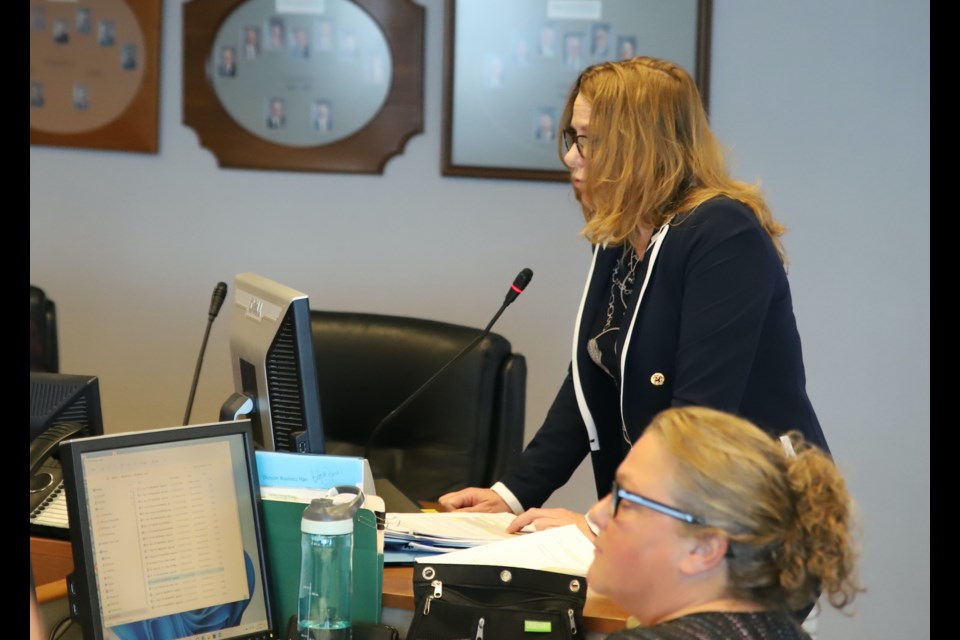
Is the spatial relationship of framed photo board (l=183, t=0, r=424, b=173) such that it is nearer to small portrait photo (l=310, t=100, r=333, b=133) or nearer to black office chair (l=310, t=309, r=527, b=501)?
small portrait photo (l=310, t=100, r=333, b=133)

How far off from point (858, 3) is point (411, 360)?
1653mm

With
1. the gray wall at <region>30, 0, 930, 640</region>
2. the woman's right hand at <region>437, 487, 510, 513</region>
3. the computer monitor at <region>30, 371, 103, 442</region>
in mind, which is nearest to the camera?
the computer monitor at <region>30, 371, 103, 442</region>

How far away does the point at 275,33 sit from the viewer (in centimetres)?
328

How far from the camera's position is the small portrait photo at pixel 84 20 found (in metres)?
3.35

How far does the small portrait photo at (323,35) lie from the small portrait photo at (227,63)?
255 millimetres

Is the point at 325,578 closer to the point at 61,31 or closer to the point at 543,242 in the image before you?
the point at 543,242

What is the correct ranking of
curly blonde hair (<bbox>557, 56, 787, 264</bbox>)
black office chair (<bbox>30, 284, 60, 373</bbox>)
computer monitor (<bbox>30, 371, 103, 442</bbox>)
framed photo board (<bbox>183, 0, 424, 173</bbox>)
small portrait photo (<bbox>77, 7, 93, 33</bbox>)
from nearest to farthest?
computer monitor (<bbox>30, 371, 103, 442</bbox>), curly blonde hair (<bbox>557, 56, 787, 264</bbox>), black office chair (<bbox>30, 284, 60, 373</bbox>), framed photo board (<bbox>183, 0, 424, 173</bbox>), small portrait photo (<bbox>77, 7, 93, 33</bbox>)

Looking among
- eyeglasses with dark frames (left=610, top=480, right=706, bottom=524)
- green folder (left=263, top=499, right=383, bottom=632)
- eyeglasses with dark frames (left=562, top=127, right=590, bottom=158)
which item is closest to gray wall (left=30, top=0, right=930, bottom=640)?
eyeglasses with dark frames (left=562, top=127, right=590, bottom=158)

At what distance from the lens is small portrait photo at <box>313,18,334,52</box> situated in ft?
10.7

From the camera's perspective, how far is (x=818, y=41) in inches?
122

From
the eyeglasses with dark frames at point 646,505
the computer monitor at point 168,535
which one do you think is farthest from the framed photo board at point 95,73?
the eyeglasses with dark frames at point 646,505

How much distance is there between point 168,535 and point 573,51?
6.96 ft

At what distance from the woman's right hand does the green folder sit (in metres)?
0.52
